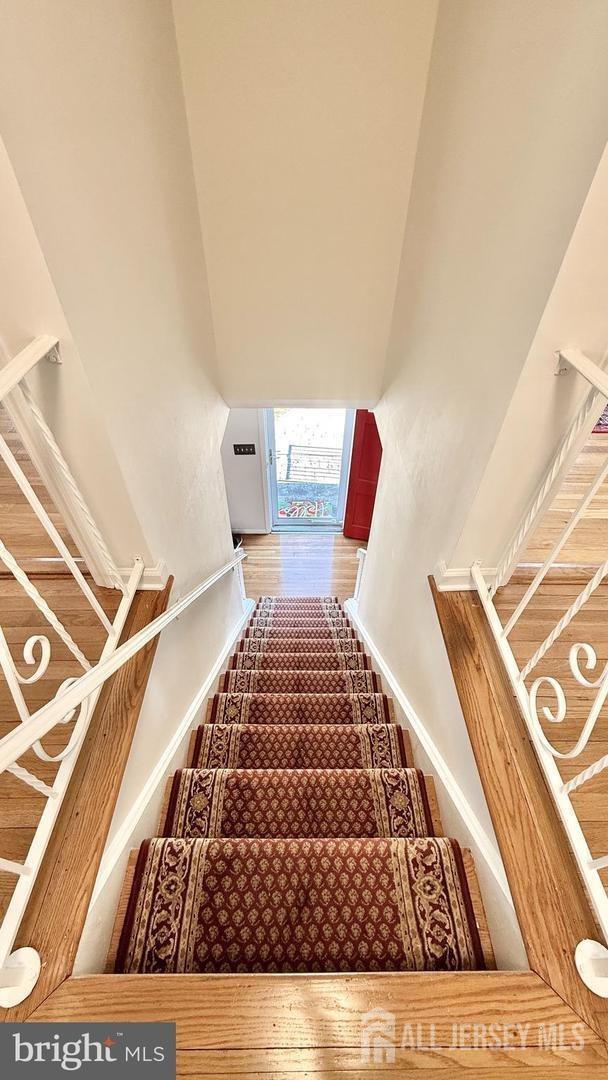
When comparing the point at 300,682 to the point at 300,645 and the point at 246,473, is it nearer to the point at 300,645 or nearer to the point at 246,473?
the point at 300,645

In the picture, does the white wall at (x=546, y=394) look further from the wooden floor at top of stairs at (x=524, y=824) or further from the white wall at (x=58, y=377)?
the white wall at (x=58, y=377)

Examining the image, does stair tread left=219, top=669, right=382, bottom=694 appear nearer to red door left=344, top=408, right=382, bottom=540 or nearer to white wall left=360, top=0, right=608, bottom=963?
white wall left=360, top=0, right=608, bottom=963

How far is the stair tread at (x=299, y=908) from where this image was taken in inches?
40.0

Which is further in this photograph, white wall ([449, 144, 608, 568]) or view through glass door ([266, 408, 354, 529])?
view through glass door ([266, 408, 354, 529])

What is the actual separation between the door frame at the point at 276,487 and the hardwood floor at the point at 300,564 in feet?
0.39

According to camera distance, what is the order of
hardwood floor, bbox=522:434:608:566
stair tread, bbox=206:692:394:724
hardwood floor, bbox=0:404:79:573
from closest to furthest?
hardwood floor, bbox=0:404:79:573
hardwood floor, bbox=522:434:608:566
stair tread, bbox=206:692:394:724

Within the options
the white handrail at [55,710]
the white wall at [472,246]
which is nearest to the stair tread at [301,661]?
the white wall at [472,246]

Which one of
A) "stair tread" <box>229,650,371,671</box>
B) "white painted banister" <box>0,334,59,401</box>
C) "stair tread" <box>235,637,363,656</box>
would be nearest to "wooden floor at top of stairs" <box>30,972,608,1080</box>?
"white painted banister" <box>0,334,59,401</box>

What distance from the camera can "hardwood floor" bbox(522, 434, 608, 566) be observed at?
6.05 feet

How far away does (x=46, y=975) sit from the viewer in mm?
805

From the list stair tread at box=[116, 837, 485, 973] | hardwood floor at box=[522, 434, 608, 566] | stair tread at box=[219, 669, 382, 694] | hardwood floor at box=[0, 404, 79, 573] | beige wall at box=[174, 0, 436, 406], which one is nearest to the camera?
stair tread at box=[116, 837, 485, 973]

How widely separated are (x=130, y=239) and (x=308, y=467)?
4643 mm

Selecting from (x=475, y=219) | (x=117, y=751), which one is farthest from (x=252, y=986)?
(x=475, y=219)

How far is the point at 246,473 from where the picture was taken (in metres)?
5.15
